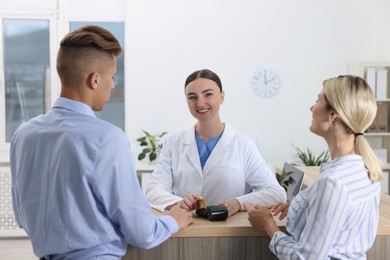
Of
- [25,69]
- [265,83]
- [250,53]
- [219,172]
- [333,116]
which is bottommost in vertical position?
[219,172]

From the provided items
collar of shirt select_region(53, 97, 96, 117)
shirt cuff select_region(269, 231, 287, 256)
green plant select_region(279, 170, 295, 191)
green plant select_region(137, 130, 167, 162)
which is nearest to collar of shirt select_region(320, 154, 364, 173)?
shirt cuff select_region(269, 231, 287, 256)

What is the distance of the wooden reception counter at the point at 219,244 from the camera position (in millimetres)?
1621

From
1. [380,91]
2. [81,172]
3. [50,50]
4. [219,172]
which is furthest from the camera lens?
[50,50]

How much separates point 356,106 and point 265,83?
3.57 meters

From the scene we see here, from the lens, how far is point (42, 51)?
16.0 feet

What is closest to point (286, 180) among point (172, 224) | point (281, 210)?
point (281, 210)

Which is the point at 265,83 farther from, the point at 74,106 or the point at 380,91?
the point at 74,106

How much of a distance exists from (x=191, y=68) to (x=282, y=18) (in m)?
1.06

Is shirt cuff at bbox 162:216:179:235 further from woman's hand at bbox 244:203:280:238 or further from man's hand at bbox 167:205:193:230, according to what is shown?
woman's hand at bbox 244:203:280:238

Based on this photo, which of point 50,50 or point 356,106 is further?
point 50,50

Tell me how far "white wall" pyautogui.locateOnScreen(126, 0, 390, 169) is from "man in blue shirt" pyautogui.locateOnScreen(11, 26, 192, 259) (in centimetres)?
346

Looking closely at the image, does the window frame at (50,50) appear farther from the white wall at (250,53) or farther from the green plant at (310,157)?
the green plant at (310,157)

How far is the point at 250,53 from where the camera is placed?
4875 mm

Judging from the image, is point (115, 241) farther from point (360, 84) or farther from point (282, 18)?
point (282, 18)
